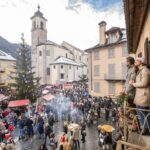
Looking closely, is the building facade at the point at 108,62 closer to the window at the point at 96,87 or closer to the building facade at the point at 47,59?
the window at the point at 96,87

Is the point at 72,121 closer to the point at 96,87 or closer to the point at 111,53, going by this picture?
the point at 111,53

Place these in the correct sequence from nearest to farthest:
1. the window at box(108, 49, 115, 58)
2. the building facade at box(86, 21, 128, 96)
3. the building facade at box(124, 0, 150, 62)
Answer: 1. the building facade at box(124, 0, 150, 62)
2. the building facade at box(86, 21, 128, 96)
3. the window at box(108, 49, 115, 58)

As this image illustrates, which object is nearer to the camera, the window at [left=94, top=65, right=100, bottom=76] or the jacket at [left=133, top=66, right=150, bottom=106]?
the jacket at [left=133, top=66, right=150, bottom=106]

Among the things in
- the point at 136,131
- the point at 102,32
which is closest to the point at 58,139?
the point at 136,131

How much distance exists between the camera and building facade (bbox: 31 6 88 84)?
61.9 metres

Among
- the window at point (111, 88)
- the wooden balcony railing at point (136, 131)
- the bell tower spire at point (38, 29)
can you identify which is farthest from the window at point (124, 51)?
the bell tower spire at point (38, 29)

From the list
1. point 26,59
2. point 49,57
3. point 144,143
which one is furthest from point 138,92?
point 49,57

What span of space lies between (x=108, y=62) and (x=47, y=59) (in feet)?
106

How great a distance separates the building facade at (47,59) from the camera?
61.9 m

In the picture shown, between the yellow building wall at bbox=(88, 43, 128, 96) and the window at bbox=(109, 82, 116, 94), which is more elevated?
the yellow building wall at bbox=(88, 43, 128, 96)

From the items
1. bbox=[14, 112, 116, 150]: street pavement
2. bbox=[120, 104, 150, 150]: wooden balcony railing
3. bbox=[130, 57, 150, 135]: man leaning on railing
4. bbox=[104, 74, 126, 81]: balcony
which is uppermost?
bbox=[104, 74, 126, 81]: balcony

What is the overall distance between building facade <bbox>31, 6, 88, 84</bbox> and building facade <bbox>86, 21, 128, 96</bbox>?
80.7 feet

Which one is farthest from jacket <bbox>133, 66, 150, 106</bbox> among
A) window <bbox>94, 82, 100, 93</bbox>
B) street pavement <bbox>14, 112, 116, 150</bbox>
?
window <bbox>94, 82, 100, 93</bbox>

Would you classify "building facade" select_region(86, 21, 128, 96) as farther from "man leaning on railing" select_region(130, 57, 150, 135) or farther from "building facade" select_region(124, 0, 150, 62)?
"man leaning on railing" select_region(130, 57, 150, 135)
